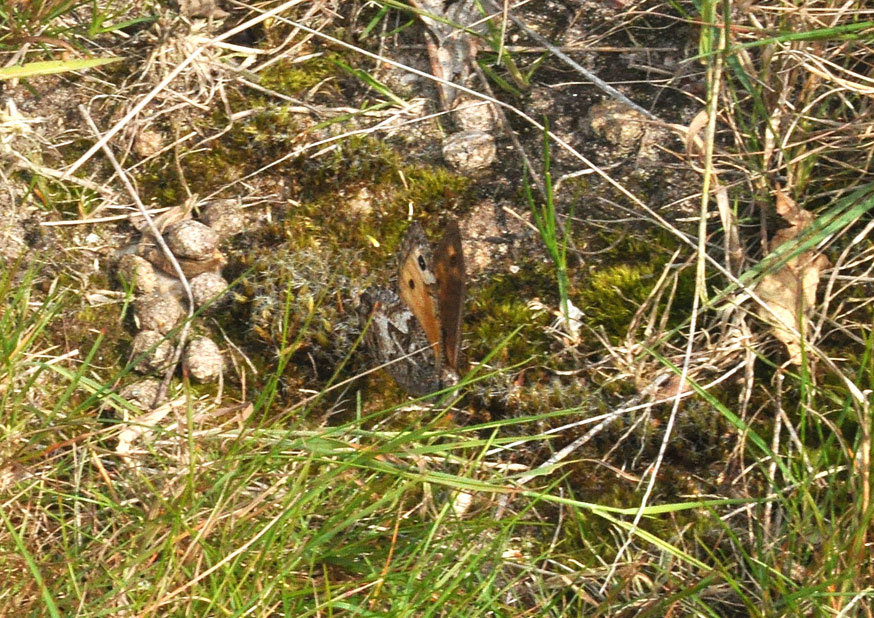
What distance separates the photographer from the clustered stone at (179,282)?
2.78m

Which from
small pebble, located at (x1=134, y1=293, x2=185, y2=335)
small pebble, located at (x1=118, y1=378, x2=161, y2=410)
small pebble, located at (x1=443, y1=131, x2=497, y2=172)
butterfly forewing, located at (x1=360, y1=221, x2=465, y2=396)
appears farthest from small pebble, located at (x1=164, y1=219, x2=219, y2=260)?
small pebble, located at (x1=443, y1=131, x2=497, y2=172)

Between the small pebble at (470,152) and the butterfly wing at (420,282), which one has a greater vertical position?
the small pebble at (470,152)

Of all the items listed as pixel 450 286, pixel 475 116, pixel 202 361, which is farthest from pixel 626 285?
pixel 202 361

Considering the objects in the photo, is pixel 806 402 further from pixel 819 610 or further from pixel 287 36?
pixel 287 36

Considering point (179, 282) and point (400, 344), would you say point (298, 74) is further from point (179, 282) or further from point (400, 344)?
point (400, 344)

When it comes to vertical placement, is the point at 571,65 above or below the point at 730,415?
above

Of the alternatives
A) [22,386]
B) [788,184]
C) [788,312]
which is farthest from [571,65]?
[22,386]

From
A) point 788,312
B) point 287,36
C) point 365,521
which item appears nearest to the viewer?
point 365,521

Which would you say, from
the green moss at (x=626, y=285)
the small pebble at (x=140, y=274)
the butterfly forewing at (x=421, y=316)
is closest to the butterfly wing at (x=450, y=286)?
the butterfly forewing at (x=421, y=316)

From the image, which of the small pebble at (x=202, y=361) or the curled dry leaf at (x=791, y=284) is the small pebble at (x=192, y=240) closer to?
the small pebble at (x=202, y=361)

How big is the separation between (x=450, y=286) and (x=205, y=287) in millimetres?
856

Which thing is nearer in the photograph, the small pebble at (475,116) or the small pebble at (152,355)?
the small pebble at (152,355)

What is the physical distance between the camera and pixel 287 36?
337 cm

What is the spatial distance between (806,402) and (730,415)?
0.25 meters
